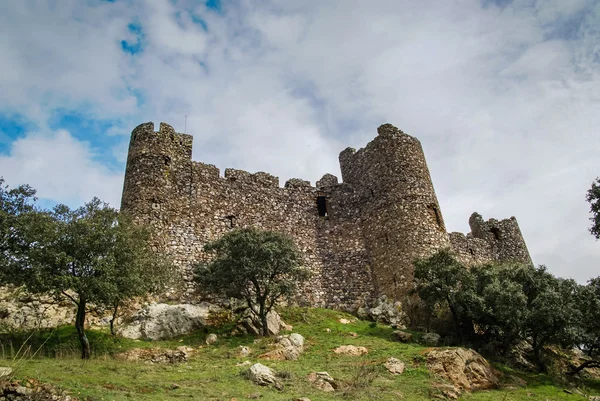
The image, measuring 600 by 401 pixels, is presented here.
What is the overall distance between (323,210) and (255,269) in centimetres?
1209

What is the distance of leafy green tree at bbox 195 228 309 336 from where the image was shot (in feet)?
68.7

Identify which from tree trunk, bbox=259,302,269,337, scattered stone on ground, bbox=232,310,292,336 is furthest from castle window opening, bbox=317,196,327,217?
tree trunk, bbox=259,302,269,337

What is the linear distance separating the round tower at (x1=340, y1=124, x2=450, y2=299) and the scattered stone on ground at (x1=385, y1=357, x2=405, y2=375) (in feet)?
28.4

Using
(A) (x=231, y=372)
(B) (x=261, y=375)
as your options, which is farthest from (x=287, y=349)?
(B) (x=261, y=375)

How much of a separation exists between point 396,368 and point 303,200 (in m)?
16.0

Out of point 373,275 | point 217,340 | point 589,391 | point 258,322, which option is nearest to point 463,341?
point 589,391

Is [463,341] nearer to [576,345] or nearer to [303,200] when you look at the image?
[576,345]

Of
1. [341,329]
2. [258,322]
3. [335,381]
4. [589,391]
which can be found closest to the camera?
[335,381]

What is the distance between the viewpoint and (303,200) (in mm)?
31578

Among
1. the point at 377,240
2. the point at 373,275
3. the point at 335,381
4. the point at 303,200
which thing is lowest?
the point at 335,381

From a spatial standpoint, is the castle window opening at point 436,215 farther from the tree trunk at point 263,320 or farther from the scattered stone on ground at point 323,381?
the scattered stone on ground at point 323,381

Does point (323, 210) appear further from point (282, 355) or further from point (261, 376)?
point (261, 376)

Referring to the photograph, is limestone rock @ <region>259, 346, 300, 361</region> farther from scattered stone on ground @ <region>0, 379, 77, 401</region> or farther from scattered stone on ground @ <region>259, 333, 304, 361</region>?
scattered stone on ground @ <region>0, 379, 77, 401</region>

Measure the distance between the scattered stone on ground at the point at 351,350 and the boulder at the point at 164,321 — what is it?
20.8 feet
